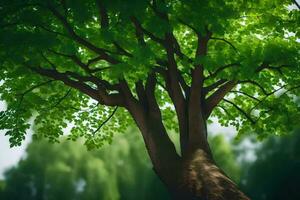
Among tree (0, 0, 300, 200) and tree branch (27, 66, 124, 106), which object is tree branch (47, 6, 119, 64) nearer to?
tree (0, 0, 300, 200)

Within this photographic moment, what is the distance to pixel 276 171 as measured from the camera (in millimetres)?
29891

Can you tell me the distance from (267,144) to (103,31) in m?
26.1

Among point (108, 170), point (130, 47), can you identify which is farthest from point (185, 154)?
point (108, 170)

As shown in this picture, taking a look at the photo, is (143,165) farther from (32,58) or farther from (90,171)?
(32,58)

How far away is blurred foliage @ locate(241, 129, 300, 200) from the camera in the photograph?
2797 centimetres

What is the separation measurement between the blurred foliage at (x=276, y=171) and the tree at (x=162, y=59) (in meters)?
15.5

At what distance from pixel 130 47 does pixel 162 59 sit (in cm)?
146

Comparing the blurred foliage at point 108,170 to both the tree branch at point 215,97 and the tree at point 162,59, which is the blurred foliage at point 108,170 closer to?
the tree at point 162,59

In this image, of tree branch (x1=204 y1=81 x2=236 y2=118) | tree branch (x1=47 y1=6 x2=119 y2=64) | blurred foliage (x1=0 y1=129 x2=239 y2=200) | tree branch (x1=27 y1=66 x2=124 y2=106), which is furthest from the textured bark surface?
blurred foliage (x1=0 y1=129 x2=239 y2=200)

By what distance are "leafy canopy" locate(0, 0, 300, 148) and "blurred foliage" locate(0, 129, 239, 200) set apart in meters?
19.7

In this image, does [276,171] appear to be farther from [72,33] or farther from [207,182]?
[72,33]

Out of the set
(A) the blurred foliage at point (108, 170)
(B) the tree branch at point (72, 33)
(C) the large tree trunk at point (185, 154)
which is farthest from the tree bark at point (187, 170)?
(A) the blurred foliage at point (108, 170)

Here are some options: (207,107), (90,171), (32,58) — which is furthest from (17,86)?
(90,171)

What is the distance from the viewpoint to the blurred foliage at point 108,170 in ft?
113
